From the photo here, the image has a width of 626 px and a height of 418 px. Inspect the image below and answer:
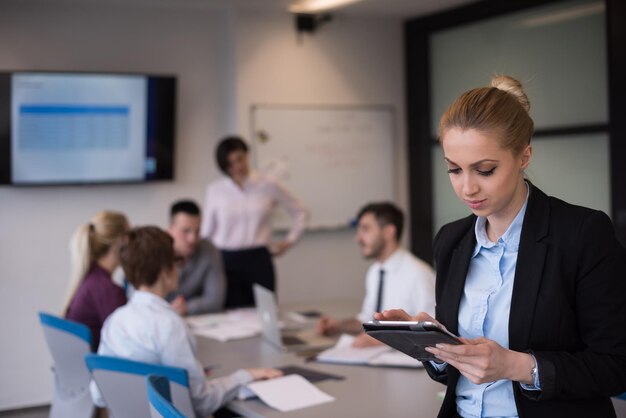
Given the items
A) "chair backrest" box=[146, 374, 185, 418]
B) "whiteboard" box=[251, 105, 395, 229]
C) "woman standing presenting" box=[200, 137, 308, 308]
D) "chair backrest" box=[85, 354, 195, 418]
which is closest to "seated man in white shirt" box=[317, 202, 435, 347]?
"chair backrest" box=[85, 354, 195, 418]

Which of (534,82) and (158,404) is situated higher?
(534,82)

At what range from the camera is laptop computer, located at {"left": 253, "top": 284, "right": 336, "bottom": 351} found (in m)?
3.47

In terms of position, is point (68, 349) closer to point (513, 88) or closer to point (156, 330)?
point (156, 330)

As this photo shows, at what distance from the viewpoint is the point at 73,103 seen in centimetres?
561

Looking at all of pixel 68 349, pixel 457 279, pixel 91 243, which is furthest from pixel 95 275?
pixel 457 279

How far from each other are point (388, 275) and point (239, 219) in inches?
70.3

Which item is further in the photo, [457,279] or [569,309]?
[457,279]

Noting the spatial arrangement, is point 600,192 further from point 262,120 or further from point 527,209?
point 527,209

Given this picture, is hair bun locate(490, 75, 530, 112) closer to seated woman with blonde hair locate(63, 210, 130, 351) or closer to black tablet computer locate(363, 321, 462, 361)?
black tablet computer locate(363, 321, 462, 361)

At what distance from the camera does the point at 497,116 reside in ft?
5.06

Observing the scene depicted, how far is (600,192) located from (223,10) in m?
3.16

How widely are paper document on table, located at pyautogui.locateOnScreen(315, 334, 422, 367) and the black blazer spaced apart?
1.43m

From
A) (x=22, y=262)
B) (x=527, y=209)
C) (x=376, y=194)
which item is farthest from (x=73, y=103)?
(x=527, y=209)

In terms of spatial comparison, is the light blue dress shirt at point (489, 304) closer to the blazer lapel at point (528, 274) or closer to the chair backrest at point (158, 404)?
the blazer lapel at point (528, 274)
